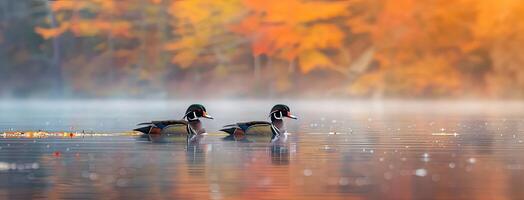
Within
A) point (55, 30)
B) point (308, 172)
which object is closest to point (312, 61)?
point (55, 30)

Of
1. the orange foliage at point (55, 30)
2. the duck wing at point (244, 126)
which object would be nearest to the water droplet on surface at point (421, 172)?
the duck wing at point (244, 126)

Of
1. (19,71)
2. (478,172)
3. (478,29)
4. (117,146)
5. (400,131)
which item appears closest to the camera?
(478,172)

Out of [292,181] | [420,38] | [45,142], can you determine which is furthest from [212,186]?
[420,38]

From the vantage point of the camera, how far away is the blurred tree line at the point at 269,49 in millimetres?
72312

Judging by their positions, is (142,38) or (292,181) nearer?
(292,181)

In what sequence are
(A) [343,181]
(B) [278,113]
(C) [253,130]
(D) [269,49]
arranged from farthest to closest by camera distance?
(D) [269,49], (B) [278,113], (C) [253,130], (A) [343,181]

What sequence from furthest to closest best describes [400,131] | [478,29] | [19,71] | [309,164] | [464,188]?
[19,71], [478,29], [400,131], [309,164], [464,188]

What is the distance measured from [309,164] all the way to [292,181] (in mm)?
2864

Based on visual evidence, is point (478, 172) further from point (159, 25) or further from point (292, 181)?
point (159, 25)

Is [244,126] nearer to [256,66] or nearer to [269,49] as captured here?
[269,49]

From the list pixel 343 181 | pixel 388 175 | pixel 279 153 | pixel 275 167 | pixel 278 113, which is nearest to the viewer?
pixel 343 181

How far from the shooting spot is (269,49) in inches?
2980

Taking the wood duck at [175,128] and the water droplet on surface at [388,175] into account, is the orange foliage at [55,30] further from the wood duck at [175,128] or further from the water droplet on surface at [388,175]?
the water droplet on surface at [388,175]

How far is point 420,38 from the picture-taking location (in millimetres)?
74500
